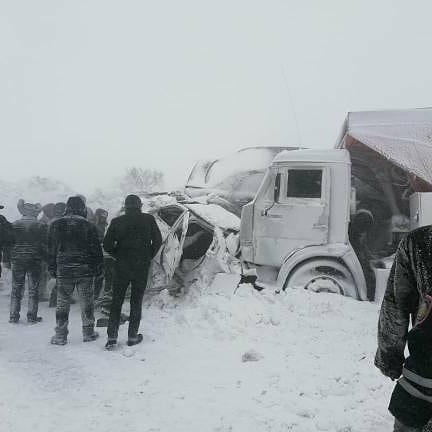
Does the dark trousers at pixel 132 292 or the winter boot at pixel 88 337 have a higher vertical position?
the dark trousers at pixel 132 292

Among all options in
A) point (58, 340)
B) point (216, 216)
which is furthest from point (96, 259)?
point (216, 216)

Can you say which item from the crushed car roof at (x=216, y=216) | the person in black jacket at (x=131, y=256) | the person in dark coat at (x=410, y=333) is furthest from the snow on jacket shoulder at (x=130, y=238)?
the person in dark coat at (x=410, y=333)

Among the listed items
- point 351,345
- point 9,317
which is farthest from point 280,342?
point 9,317

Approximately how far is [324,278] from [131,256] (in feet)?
9.28

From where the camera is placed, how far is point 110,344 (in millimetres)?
5234

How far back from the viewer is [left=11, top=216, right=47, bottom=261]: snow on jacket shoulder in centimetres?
691

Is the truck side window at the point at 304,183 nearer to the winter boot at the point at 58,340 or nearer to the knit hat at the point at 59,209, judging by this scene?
the winter boot at the point at 58,340

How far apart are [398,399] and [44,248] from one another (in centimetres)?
623

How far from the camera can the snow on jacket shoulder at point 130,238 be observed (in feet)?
17.7

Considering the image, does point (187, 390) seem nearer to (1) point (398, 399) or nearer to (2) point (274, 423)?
(2) point (274, 423)

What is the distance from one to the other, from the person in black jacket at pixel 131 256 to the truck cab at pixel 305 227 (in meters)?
1.94

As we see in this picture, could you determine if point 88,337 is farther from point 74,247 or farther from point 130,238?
point 130,238

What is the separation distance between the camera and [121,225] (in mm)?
5434

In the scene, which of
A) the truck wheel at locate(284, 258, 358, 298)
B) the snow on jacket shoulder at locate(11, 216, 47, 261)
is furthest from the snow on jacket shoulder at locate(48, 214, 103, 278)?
the truck wheel at locate(284, 258, 358, 298)
